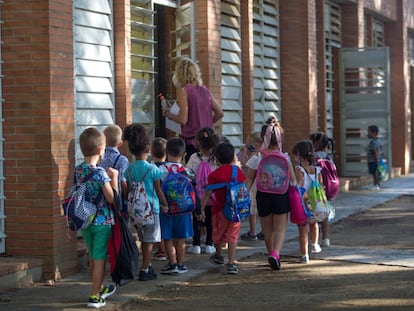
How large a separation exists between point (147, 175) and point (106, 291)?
1.22 m

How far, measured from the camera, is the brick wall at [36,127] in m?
8.45

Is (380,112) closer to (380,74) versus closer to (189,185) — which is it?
(380,74)

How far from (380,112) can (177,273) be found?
468 inches

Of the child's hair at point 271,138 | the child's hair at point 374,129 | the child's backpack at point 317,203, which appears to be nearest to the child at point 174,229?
the child's hair at point 271,138

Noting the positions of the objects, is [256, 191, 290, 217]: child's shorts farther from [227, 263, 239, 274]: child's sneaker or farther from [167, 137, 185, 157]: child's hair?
[167, 137, 185, 157]: child's hair

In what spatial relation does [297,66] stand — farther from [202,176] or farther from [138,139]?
[138,139]

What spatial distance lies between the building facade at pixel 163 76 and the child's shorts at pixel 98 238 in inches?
45.2

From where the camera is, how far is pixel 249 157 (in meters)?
11.1

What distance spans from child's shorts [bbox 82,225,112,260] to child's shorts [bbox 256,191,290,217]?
233cm

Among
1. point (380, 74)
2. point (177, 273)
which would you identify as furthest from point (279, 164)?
point (380, 74)

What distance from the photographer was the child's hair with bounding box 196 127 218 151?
9758 millimetres

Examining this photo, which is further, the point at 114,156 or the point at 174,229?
the point at 174,229

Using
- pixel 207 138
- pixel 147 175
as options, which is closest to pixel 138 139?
pixel 147 175

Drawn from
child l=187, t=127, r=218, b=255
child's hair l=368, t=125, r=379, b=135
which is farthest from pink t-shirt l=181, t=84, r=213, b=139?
child's hair l=368, t=125, r=379, b=135
